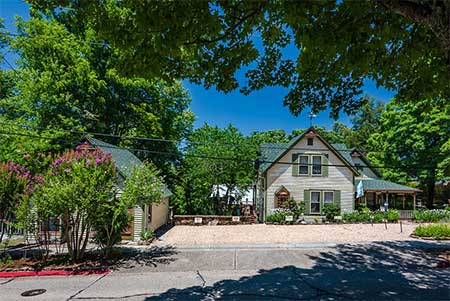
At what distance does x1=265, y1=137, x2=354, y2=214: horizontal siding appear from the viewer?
2277 centimetres

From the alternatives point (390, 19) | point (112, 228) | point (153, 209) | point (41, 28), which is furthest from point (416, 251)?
point (41, 28)

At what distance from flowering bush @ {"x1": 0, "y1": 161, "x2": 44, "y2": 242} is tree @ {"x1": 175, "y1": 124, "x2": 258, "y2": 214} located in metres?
13.1

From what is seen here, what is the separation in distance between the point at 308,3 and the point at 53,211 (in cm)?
1063

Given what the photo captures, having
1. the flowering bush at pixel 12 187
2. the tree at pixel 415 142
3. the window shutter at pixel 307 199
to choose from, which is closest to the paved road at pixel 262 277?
the flowering bush at pixel 12 187

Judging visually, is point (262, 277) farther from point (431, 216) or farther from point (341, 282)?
point (431, 216)

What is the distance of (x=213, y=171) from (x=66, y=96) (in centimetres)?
1248

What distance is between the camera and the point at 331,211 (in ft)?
71.8

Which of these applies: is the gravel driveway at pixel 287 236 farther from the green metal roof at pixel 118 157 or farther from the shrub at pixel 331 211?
the shrub at pixel 331 211

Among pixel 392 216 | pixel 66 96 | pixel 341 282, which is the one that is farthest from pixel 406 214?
pixel 66 96

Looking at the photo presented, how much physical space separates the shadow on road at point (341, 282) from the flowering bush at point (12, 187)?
732 cm

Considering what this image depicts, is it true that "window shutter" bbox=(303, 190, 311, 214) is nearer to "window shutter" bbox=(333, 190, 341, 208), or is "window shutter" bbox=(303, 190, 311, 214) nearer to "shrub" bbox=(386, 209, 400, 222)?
"window shutter" bbox=(333, 190, 341, 208)

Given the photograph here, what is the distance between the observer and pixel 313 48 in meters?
4.20

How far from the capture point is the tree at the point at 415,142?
25203 millimetres

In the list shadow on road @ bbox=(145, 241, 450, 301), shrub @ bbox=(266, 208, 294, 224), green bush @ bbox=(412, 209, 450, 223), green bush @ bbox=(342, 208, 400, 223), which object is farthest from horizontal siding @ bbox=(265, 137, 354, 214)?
shadow on road @ bbox=(145, 241, 450, 301)
